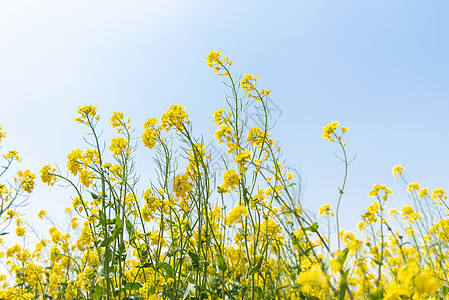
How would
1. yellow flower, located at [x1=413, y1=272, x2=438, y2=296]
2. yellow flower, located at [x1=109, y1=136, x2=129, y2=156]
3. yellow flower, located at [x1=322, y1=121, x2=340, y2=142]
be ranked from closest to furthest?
yellow flower, located at [x1=413, y1=272, x2=438, y2=296], yellow flower, located at [x1=322, y1=121, x2=340, y2=142], yellow flower, located at [x1=109, y1=136, x2=129, y2=156]

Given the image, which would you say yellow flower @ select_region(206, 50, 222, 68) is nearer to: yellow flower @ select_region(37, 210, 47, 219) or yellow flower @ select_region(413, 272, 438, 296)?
yellow flower @ select_region(413, 272, 438, 296)

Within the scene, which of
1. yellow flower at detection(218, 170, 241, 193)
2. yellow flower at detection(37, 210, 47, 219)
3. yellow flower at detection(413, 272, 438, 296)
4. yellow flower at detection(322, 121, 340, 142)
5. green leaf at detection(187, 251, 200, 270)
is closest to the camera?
yellow flower at detection(413, 272, 438, 296)

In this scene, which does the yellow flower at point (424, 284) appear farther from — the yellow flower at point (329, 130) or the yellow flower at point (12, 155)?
the yellow flower at point (12, 155)

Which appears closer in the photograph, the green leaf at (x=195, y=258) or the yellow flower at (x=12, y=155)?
the green leaf at (x=195, y=258)

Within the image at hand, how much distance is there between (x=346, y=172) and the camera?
1.96 m

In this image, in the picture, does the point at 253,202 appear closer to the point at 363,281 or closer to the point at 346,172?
the point at 346,172

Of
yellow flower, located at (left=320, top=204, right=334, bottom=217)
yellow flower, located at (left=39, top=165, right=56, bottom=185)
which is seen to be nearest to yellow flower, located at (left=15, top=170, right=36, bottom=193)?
yellow flower, located at (left=39, top=165, right=56, bottom=185)

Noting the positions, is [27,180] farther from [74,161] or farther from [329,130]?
[329,130]

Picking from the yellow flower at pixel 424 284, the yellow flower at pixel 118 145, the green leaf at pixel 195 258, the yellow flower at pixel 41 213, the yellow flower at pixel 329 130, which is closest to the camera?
the yellow flower at pixel 424 284

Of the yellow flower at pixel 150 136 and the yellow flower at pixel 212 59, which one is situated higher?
the yellow flower at pixel 212 59

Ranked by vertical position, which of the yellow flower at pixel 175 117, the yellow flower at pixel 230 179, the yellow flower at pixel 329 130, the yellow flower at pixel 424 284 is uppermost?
the yellow flower at pixel 175 117

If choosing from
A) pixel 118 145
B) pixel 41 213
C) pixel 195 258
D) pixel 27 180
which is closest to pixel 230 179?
pixel 195 258

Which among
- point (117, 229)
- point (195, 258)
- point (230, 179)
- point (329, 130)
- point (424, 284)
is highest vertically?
point (329, 130)

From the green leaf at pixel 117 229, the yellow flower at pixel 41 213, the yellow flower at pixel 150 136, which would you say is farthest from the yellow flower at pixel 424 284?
the yellow flower at pixel 41 213
